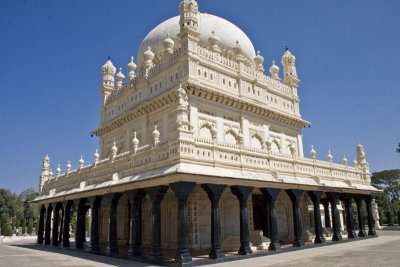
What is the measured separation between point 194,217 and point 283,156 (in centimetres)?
572

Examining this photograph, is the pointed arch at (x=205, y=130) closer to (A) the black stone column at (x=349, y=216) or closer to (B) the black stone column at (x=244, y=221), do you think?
(B) the black stone column at (x=244, y=221)

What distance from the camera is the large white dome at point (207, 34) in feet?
86.8

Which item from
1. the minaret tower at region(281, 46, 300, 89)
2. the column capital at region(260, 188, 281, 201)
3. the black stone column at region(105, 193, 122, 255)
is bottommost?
the black stone column at region(105, 193, 122, 255)

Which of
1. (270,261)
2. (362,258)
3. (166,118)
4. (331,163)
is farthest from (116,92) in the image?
(362,258)

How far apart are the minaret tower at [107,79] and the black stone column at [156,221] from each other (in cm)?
1700

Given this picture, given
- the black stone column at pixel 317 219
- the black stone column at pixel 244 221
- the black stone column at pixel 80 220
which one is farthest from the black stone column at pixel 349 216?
the black stone column at pixel 80 220

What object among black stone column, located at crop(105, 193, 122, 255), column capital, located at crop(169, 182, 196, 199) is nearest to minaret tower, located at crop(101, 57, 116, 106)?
black stone column, located at crop(105, 193, 122, 255)

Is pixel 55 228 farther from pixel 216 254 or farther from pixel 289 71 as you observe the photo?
pixel 289 71

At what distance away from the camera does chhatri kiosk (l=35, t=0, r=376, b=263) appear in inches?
563

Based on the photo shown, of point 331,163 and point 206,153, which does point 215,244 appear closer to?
point 206,153

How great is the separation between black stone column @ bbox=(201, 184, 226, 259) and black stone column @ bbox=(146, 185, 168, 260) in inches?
74.4

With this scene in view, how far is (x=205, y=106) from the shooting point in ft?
67.9

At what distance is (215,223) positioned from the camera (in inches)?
559

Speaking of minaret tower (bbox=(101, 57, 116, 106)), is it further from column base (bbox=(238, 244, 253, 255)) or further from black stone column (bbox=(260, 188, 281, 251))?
column base (bbox=(238, 244, 253, 255))
